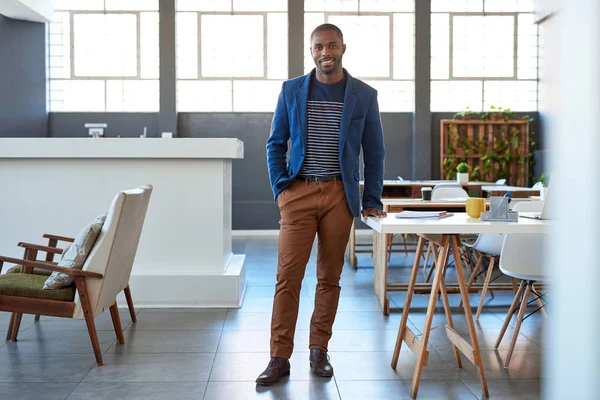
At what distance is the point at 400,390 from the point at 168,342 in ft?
4.97

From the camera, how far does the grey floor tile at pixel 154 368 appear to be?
10.3ft

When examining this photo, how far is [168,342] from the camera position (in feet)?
12.6

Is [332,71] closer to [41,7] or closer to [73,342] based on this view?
[73,342]

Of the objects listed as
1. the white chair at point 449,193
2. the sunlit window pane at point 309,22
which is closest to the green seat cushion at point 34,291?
the white chair at point 449,193

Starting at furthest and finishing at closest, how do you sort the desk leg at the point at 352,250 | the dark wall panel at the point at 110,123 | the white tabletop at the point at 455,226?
the dark wall panel at the point at 110,123 < the desk leg at the point at 352,250 < the white tabletop at the point at 455,226

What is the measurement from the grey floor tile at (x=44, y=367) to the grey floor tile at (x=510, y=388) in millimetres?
1885

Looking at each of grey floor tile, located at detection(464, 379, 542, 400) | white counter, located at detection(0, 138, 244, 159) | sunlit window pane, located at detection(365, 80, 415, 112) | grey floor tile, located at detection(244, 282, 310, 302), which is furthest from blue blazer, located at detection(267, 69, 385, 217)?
sunlit window pane, located at detection(365, 80, 415, 112)

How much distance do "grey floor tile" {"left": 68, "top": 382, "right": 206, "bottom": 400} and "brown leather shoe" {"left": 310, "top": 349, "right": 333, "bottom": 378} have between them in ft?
1.78

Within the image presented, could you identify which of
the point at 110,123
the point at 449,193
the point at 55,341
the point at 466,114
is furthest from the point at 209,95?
the point at 55,341

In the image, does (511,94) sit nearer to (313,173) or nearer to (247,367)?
(313,173)

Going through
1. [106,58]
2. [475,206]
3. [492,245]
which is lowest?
[492,245]

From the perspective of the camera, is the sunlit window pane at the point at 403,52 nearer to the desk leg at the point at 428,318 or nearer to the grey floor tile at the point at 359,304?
the grey floor tile at the point at 359,304

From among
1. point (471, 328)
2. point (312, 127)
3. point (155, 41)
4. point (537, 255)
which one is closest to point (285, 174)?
point (312, 127)

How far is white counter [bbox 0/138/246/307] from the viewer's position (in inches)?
192
